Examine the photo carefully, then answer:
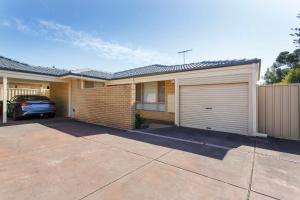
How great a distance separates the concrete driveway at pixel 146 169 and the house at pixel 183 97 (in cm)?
190

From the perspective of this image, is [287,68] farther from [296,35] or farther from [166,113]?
[166,113]

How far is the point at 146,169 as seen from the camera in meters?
3.35

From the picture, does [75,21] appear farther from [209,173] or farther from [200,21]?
[209,173]

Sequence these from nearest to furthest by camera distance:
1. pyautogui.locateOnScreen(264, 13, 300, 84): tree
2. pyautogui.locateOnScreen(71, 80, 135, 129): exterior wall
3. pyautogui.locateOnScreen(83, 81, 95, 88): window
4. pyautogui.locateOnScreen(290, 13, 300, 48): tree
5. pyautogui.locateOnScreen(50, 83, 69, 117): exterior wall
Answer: pyautogui.locateOnScreen(71, 80, 135, 129): exterior wall → pyautogui.locateOnScreen(83, 81, 95, 88): window → pyautogui.locateOnScreen(50, 83, 69, 117): exterior wall → pyautogui.locateOnScreen(290, 13, 300, 48): tree → pyautogui.locateOnScreen(264, 13, 300, 84): tree

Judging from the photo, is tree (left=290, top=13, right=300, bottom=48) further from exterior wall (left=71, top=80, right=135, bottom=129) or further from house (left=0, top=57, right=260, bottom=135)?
exterior wall (left=71, top=80, right=135, bottom=129)

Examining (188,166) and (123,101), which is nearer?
(188,166)

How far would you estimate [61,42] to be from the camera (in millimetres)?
10500

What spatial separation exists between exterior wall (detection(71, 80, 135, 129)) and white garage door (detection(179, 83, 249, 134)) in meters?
2.82

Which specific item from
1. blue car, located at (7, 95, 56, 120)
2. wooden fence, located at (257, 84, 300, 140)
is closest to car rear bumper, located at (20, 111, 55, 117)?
blue car, located at (7, 95, 56, 120)

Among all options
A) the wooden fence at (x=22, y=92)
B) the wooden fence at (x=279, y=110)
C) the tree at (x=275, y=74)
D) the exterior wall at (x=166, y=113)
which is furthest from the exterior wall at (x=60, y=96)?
the tree at (x=275, y=74)

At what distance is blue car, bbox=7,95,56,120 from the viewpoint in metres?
8.98

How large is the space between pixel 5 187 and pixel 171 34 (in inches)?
365

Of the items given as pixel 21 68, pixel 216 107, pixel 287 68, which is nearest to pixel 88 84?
pixel 21 68

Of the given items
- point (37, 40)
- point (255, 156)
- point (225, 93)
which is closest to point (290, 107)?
point (225, 93)
